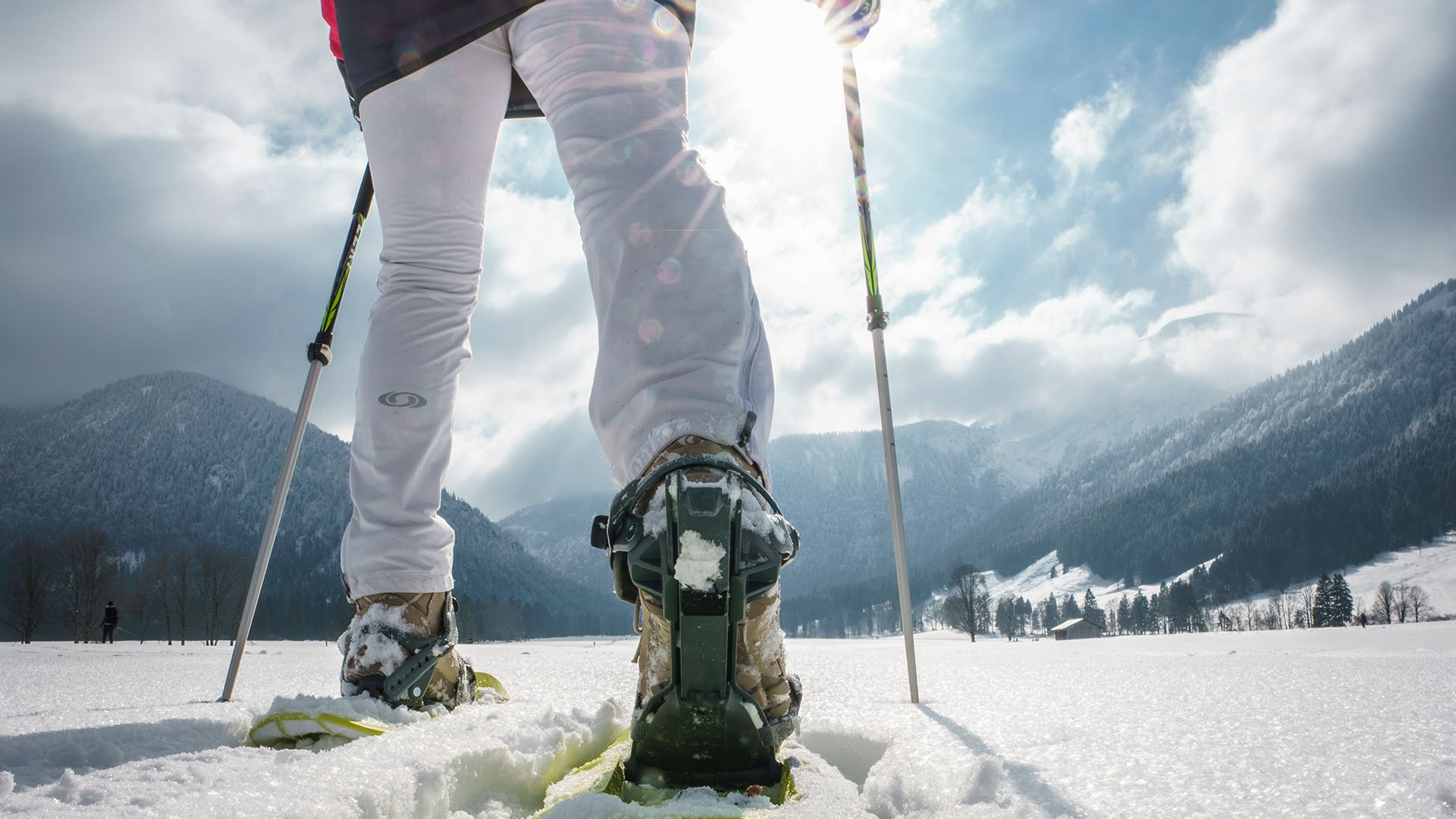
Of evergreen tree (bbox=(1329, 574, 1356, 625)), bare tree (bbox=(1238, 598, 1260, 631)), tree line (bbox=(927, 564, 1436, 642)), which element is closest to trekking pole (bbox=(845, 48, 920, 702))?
tree line (bbox=(927, 564, 1436, 642))

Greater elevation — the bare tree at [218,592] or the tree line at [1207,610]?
the bare tree at [218,592]

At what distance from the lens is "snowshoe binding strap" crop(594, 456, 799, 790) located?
0.70 m

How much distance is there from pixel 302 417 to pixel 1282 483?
171189mm

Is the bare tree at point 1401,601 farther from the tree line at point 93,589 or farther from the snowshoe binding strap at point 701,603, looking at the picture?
the tree line at point 93,589

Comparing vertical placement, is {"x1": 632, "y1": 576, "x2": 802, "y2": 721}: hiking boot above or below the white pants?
below

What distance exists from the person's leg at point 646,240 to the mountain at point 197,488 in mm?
109989

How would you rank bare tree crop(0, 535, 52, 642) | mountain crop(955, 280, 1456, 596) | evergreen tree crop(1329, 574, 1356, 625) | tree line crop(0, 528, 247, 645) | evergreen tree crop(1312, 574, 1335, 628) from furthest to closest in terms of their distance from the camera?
1. mountain crop(955, 280, 1456, 596)
2. evergreen tree crop(1312, 574, 1335, 628)
3. evergreen tree crop(1329, 574, 1356, 625)
4. tree line crop(0, 528, 247, 645)
5. bare tree crop(0, 535, 52, 642)

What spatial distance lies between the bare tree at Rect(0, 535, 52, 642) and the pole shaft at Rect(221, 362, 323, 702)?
53.3 m

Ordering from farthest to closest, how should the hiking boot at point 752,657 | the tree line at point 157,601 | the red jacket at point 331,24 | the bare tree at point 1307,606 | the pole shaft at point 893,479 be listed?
the bare tree at point 1307,606 < the tree line at point 157,601 < the pole shaft at point 893,479 < the red jacket at point 331,24 < the hiking boot at point 752,657

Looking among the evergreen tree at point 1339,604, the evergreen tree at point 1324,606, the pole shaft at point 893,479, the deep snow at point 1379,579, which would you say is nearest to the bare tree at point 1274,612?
the deep snow at point 1379,579

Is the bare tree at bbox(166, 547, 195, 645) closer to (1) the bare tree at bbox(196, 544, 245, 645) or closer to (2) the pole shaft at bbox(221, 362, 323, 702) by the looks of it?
(1) the bare tree at bbox(196, 544, 245, 645)

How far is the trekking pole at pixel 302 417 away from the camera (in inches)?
73.7

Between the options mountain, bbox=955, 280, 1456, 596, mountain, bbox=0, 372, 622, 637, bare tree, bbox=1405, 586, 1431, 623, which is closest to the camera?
bare tree, bbox=1405, 586, 1431, 623

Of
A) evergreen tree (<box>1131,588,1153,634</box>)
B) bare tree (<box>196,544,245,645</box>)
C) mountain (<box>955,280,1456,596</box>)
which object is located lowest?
evergreen tree (<box>1131,588,1153,634</box>)
